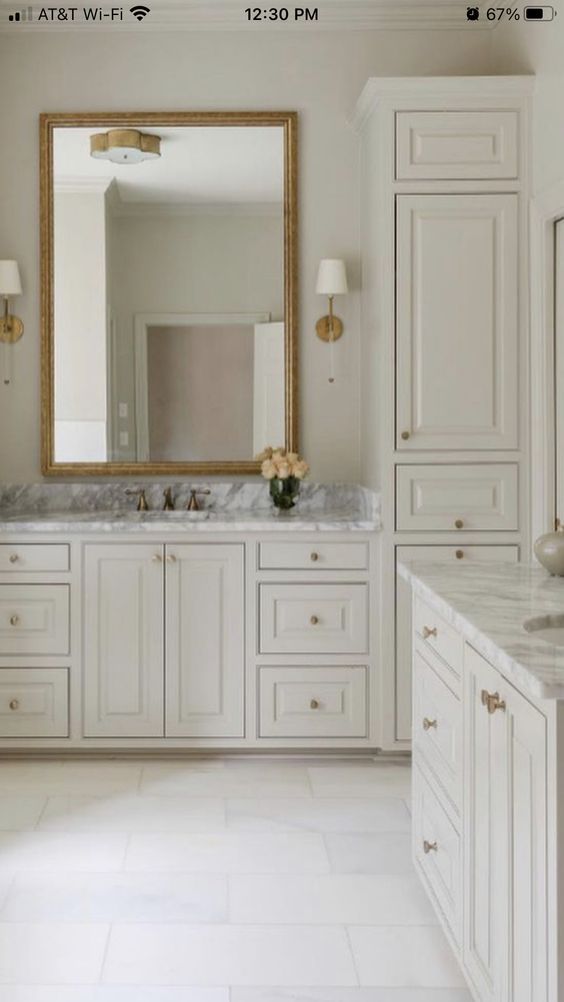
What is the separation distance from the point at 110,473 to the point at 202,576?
0.73 metres

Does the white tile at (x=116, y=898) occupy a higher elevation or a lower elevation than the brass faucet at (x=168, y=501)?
lower

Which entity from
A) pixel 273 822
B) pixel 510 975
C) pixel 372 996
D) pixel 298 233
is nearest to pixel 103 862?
pixel 273 822

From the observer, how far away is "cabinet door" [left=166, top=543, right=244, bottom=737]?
395cm

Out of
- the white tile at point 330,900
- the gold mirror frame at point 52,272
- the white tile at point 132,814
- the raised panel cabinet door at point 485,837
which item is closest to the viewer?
the raised panel cabinet door at point 485,837

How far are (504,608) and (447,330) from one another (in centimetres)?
193

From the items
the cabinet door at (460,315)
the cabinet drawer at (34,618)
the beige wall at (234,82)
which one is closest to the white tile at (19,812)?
the cabinet drawer at (34,618)

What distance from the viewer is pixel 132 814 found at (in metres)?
3.42

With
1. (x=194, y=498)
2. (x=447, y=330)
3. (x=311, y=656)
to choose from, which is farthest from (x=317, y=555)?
(x=447, y=330)

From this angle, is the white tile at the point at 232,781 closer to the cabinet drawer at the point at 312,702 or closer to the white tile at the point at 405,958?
the cabinet drawer at the point at 312,702

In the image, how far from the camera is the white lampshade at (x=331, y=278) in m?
4.24

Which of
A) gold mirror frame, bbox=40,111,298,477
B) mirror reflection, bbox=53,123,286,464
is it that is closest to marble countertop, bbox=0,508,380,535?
gold mirror frame, bbox=40,111,298,477

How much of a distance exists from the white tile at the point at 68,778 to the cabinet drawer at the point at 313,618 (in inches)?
26.9

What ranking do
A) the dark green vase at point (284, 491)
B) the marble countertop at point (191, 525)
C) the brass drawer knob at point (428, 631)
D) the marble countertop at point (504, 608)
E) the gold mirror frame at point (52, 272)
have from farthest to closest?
the gold mirror frame at point (52, 272), the dark green vase at point (284, 491), the marble countertop at point (191, 525), the brass drawer knob at point (428, 631), the marble countertop at point (504, 608)

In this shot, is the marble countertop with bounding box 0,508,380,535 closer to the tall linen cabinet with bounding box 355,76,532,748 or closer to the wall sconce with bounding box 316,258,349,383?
the tall linen cabinet with bounding box 355,76,532,748
